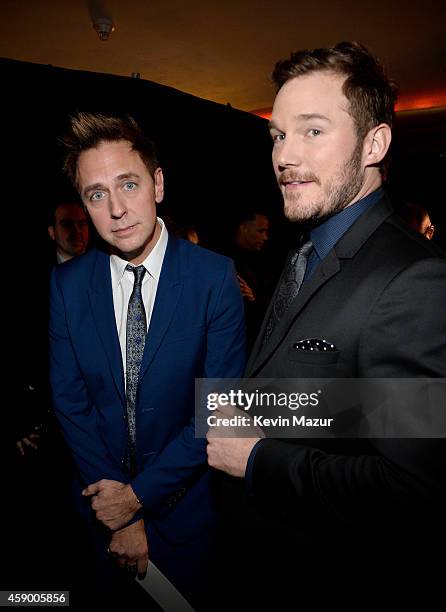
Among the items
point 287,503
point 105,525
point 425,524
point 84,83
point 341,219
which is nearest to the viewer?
point 425,524

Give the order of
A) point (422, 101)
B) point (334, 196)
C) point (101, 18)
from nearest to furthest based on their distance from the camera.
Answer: point (334, 196), point (101, 18), point (422, 101)

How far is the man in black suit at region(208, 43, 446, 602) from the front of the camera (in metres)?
0.89

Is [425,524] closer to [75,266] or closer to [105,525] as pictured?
[105,525]

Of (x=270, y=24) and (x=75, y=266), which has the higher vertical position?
(x=270, y=24)

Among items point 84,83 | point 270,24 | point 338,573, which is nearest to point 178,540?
point 338,573

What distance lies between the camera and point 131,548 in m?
1.47

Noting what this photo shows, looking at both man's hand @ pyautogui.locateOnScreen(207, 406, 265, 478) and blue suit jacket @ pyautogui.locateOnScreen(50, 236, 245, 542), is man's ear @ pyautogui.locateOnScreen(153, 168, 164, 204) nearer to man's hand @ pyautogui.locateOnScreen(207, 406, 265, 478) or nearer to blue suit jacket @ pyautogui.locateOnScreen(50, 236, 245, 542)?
blue suit jacket @ pyautogui.locateOnScreen(50, 236, 245, 542)

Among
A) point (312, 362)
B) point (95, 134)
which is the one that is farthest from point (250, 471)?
point (95, 134)

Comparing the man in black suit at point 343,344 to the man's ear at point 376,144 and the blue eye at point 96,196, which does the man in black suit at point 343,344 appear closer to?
the man's ear at point 376,144

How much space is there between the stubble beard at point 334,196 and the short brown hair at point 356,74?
9cm

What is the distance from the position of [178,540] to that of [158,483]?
30 cm

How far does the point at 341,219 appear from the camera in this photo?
4.06 feet

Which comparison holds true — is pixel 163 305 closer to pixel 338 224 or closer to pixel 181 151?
pixel 338 224

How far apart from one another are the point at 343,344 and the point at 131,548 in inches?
42.0
